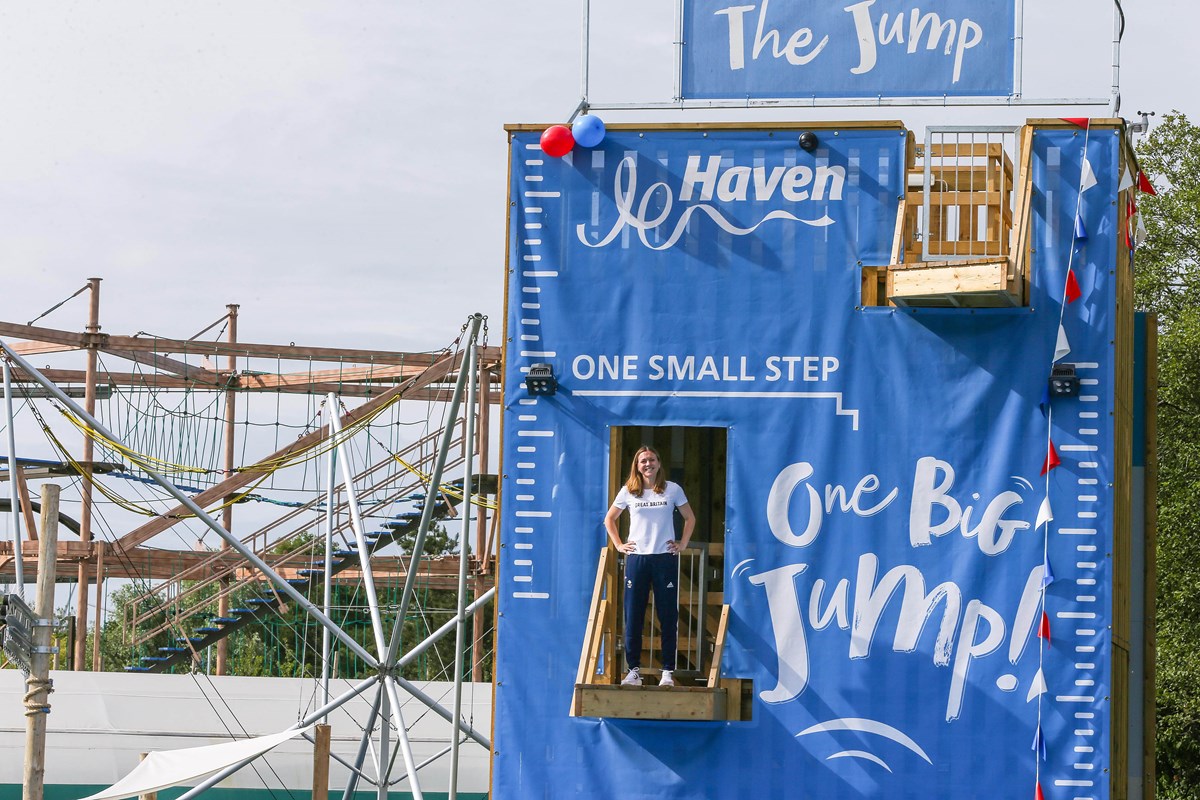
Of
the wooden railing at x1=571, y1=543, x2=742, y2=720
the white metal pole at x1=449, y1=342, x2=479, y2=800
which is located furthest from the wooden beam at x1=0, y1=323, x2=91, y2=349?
the wooden railing at x1=571, y1=543, x2=742, y2=720

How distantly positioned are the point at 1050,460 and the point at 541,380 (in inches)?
160

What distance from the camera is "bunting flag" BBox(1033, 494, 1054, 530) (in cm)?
1281

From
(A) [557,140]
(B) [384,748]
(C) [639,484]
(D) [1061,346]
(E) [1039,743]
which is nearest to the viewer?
(E) [1039,743]

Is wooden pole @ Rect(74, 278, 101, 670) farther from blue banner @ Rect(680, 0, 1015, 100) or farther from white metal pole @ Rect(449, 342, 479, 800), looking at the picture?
blue banner @ Rect(680, 0, 1015, 100)

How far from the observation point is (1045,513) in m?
Answer: 12.8

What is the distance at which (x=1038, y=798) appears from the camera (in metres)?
12.7

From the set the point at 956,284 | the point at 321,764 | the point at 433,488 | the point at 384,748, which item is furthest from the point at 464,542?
the point at 321,764

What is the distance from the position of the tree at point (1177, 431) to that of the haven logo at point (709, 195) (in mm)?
15507

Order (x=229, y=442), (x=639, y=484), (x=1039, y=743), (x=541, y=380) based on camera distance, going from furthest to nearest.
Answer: (x=229, y=442) < (x=541, y=380) < (x=639, y=484) < (x=1039, y=743)

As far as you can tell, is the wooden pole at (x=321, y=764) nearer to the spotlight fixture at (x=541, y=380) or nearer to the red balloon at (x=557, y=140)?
the spotlight fixture at (x=541, y=380)

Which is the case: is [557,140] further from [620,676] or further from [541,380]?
[620,676]

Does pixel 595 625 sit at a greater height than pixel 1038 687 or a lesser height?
greater

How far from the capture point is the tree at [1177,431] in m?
26.9

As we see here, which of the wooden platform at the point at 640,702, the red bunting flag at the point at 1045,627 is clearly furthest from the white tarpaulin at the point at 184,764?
the red bunting flag at the point at 1045,627
